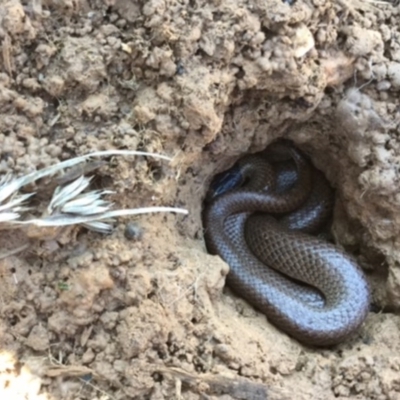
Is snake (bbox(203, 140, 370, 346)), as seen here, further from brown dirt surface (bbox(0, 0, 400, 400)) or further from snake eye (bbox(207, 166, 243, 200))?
brown dirt surface (bbox(0, 0, 400, 400))

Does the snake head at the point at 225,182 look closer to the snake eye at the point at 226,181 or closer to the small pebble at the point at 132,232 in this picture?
the snake eye at the point at 226,181

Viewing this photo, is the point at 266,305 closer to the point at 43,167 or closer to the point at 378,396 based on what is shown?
the point at 378,396

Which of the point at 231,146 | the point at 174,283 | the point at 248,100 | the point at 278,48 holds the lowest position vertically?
the point at 174,283

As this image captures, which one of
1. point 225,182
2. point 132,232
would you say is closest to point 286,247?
point 225,182

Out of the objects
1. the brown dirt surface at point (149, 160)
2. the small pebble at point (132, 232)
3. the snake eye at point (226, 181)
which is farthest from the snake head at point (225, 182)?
the small pebble at point (132, 232)

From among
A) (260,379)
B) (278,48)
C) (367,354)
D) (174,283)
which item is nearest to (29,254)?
(174,283)

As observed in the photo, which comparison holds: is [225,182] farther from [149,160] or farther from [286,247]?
[149,160]
